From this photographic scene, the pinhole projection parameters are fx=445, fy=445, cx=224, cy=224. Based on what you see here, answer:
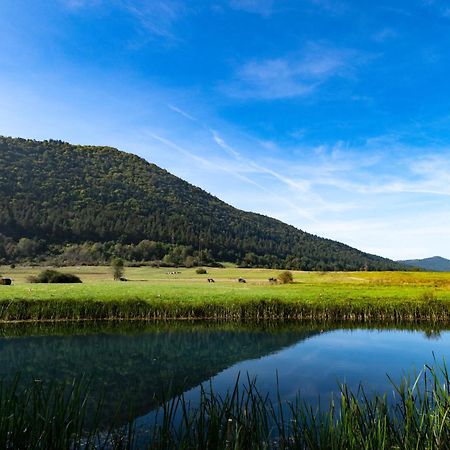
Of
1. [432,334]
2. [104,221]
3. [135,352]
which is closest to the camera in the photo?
[135,352]

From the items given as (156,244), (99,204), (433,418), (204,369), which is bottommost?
(204,369)

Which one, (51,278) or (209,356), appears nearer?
(209,356)

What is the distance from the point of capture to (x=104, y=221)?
13362cm

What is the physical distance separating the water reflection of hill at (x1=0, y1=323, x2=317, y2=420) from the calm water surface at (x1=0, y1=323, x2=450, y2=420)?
0.05 metres

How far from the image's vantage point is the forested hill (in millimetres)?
119000

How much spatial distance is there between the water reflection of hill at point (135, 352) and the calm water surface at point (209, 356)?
0.18 feet

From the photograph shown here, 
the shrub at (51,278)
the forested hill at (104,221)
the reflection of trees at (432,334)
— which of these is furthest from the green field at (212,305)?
the forested hill at (104,221)

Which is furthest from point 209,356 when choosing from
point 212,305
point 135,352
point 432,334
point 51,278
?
point 51,278

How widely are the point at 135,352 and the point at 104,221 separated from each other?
11106 centimetres

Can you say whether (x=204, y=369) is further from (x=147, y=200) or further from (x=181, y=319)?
(x=147, y=200)

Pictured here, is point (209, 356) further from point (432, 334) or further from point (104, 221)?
point (104, 221)

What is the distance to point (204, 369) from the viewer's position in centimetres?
2364

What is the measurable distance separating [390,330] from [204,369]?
19980 millimetres

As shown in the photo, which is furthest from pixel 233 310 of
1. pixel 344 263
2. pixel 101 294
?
pixel 344 263
